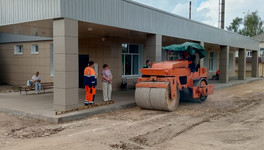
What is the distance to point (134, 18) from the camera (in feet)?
39.7

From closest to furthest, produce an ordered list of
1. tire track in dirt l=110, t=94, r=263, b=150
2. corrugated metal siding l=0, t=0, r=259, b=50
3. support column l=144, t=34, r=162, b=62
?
tire track in dirt l=110, t=94, r=263, b=150, corrugated metal siding l=0, t=0, r=259, b=50, support column l=144, t=34, r=162, b=62

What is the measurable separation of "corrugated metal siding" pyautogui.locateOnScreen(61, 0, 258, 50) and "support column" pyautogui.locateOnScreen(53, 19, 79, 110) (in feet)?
1.48

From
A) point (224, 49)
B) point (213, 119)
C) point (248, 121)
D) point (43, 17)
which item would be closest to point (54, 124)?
point (43, 17)

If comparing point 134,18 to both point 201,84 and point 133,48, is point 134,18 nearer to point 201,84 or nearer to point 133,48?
point 201,84

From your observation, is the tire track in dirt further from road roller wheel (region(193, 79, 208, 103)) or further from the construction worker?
the construction worker

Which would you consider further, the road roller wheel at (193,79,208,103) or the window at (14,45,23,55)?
the window at (14,45,23,55)

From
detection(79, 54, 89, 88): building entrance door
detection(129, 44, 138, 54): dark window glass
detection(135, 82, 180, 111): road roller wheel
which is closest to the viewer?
detection(135, 82, 180, 111): road roller wheel

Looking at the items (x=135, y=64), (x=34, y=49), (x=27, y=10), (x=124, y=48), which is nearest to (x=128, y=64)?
(x=135, y=64)

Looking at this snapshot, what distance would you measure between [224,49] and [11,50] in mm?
17336

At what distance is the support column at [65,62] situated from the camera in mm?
8891

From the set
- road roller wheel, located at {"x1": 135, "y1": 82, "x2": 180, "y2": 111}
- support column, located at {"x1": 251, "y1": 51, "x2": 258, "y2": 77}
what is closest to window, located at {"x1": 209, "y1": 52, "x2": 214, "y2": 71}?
support column, located at {"x1": 251, "y1": 51, "x2": 258, "y2": 77}

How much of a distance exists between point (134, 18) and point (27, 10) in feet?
15.0

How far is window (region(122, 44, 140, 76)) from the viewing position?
16.9 meters

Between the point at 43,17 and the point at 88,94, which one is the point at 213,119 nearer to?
the point at 88,94
